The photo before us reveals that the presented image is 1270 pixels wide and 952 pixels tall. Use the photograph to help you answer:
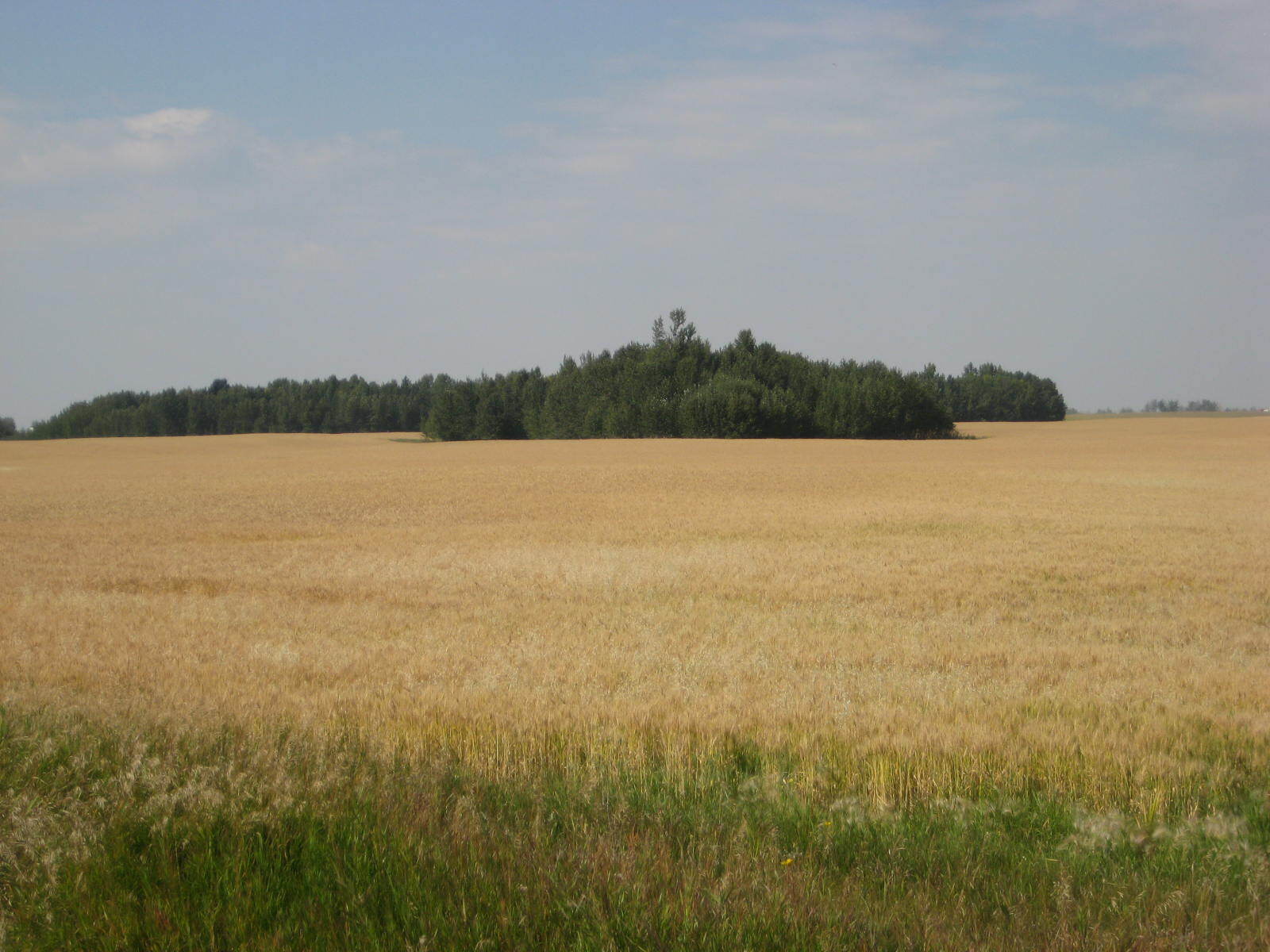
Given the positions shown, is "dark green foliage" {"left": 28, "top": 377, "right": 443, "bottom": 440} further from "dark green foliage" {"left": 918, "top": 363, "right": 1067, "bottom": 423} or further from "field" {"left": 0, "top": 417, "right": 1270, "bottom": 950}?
"field" {"left": 0, "top": 417, "right": 1270, "bottom": 950}

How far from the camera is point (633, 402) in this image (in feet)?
323

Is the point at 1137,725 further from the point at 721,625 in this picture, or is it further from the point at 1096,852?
the point at 721,625

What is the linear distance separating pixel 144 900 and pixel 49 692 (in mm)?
4743

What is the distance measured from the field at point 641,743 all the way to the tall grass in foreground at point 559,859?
2cm

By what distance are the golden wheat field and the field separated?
8 cm

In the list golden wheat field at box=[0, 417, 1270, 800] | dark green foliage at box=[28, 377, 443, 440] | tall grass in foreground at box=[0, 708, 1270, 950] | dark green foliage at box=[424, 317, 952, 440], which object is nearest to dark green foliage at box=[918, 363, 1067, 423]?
dark green foliage at box=[424, 317, 952, 440]

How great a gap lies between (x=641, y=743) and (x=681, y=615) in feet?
20.1

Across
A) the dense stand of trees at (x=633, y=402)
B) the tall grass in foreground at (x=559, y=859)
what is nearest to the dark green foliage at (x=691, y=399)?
the dense stand of trees at (x=633, y=402)

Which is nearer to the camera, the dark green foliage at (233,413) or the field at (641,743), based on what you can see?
the field at (641,743)

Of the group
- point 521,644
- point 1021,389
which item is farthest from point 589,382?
A: point 521,644

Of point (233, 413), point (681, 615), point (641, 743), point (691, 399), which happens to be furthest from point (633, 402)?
point (641, 743)

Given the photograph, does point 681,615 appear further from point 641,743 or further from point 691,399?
point 691,399

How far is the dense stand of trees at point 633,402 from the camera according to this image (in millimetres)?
92938

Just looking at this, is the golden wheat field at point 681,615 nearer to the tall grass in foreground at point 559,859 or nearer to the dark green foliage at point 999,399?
the tall grass in foreground at point 559,859
